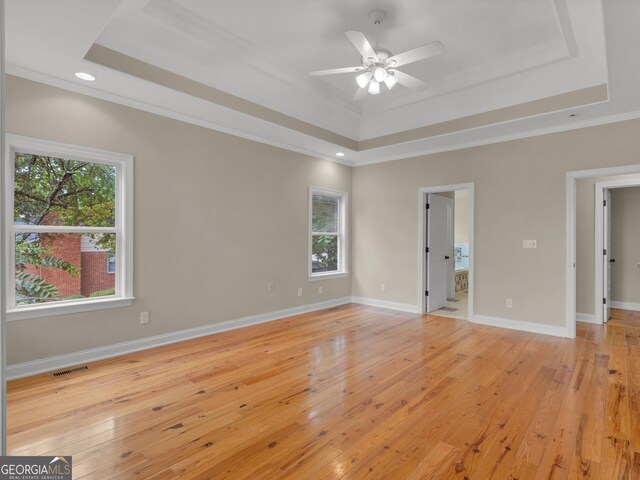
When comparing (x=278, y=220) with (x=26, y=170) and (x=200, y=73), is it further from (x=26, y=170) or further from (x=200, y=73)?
(x=26, y=170)

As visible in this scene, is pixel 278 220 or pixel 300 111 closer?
pixel 300 111

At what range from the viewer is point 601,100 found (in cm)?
365

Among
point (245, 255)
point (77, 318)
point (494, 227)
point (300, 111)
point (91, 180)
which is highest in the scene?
point (300, 111)

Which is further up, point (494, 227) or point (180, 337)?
point (494, 227)

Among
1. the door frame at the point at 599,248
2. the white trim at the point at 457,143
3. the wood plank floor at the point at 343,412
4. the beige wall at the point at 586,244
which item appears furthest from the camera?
the beige wall at the point at 586,244

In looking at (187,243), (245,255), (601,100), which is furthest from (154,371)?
(601,100)

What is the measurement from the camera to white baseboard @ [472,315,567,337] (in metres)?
4.39

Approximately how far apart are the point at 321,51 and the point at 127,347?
3862mm

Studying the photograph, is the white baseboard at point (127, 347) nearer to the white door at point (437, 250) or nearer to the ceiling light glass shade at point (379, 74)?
the white door at point (437, 250)

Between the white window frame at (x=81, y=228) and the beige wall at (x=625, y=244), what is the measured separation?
7.66 meters

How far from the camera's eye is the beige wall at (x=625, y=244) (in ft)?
19.3

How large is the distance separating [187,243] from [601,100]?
4.92 m

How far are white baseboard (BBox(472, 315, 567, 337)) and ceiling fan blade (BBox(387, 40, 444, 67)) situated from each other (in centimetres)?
372

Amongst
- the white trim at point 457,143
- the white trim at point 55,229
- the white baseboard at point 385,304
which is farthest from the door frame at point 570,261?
the white trim at point 55,229
